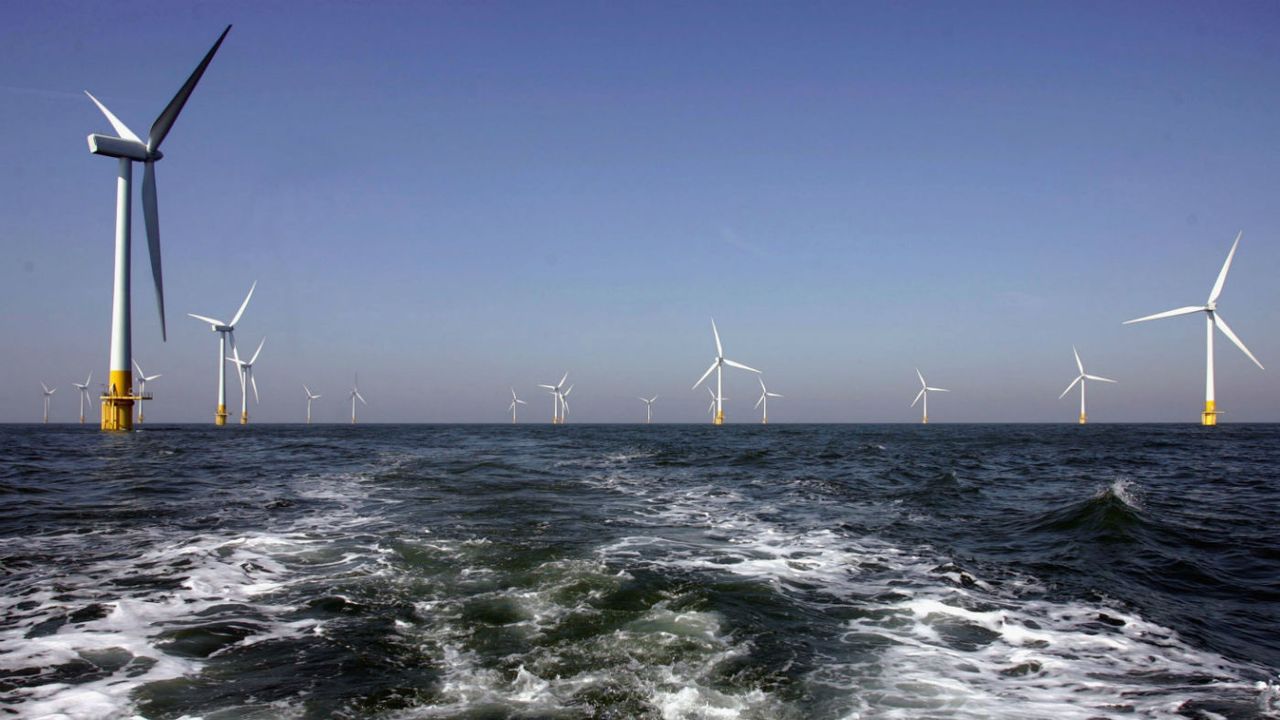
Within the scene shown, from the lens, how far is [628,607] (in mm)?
8648

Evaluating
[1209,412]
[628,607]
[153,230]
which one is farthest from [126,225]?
[1209,412]

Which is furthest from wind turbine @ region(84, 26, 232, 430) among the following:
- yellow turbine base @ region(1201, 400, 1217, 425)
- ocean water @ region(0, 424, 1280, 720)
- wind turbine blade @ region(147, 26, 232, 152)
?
yellow turbine base @ region(1201, 400, 1217, 425)

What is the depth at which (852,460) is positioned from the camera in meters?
38.1

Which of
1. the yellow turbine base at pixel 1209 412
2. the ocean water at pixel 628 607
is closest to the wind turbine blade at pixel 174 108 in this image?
the ocean water at pixel 628 607

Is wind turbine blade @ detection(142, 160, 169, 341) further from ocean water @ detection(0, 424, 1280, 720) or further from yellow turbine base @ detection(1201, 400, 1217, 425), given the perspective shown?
yellow turbine base @ detection(1201, 400, 1217, 425)

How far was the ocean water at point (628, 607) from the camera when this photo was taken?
6.10 metres

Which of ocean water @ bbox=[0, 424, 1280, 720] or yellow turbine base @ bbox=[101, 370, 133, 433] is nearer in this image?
ocean water @ bbox=[0, 424, 1280, 720]

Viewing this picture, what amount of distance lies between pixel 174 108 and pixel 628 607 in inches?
2426

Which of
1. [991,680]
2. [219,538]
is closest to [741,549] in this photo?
[991,680]

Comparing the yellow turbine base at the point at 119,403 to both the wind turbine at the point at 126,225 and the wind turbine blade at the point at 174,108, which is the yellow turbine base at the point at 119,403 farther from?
the wind turbine blade at the point at 174,108

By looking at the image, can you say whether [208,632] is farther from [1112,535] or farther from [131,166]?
[131,166]

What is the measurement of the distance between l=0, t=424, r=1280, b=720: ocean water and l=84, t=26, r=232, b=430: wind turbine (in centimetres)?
3796

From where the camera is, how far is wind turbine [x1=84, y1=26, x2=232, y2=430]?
5075 centimetres

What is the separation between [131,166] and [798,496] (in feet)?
192
